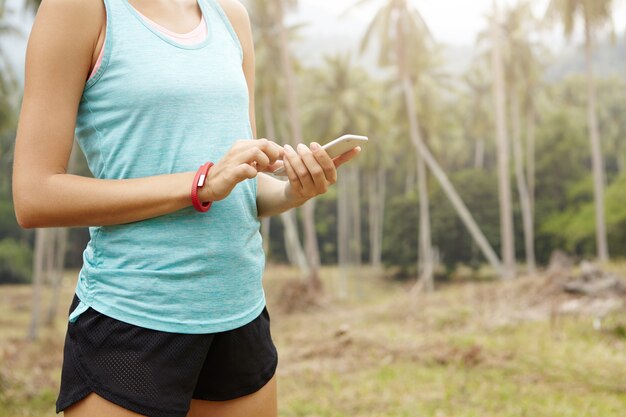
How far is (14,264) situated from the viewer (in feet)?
107

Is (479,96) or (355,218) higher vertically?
(479,96)

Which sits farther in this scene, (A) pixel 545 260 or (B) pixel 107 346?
(A) pixel 545 260

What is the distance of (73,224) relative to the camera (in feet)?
3.24

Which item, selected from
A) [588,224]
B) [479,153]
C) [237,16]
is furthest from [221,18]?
[479,153]

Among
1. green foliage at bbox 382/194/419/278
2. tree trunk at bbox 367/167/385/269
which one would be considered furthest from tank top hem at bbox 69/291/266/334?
tree trunk at bbox 367/167/385/269

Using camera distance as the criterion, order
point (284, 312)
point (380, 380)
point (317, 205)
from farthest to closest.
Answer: point (317, 205) < point (284, 312) < point (380, 380)

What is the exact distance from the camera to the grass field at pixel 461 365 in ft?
16.1

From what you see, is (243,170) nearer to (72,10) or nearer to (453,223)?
(72,10)

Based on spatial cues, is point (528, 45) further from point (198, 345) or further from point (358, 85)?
point (198, 345)

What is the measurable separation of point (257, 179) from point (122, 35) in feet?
1.17

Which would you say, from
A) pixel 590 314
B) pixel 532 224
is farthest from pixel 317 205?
pixel 590 314

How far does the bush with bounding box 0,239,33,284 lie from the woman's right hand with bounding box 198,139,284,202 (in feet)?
113

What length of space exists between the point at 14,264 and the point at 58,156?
3476 centimetres

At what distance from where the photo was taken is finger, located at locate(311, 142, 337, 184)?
0.98 meters
